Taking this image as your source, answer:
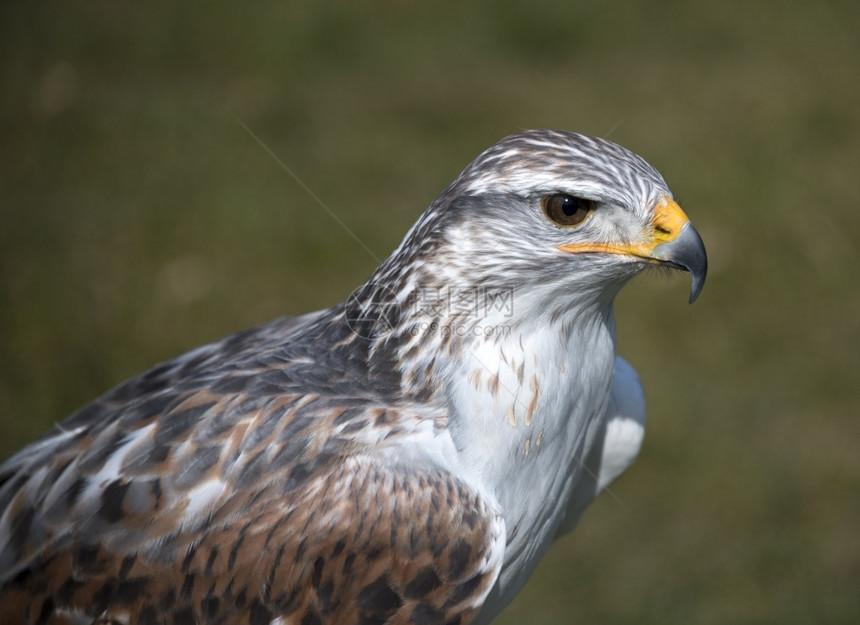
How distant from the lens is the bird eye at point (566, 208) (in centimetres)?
240

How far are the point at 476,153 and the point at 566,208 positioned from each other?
505 cm

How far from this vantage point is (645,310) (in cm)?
643

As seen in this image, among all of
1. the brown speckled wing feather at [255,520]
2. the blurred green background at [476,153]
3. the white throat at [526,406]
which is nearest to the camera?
the brown speckled wing feather at [255,520]

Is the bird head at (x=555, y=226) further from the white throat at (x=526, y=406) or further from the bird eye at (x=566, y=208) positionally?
the white throat at (x=526, y=406)

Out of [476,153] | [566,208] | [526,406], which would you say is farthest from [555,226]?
[476,153]

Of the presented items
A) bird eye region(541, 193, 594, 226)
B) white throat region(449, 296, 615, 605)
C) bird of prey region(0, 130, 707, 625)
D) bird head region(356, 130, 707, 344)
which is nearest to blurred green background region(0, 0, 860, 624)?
white throat region(449, 296, 615, 605)

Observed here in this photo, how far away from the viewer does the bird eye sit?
240 centimetres

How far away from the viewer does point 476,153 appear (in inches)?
290

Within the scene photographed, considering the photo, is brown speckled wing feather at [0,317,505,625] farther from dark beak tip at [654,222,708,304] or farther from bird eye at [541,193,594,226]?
dark beak tip at [654,222,708,304]

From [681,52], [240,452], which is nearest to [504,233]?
[240,452]

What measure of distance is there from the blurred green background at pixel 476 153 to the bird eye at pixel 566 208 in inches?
119

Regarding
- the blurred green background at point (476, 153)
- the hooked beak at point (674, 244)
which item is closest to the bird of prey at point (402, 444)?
the hooked beak at point (674, 244)

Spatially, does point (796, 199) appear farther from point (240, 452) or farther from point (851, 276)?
point (240, 452)

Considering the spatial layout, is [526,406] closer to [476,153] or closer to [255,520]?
[255,520]
